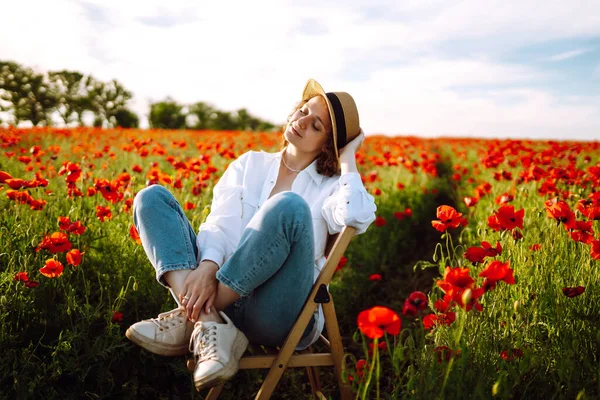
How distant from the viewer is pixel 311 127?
2205mm

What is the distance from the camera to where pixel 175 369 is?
7.04 ft

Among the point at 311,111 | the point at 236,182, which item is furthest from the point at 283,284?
the point at 311,111

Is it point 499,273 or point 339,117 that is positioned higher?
point 339,117

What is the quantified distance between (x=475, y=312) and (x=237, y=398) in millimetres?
1129

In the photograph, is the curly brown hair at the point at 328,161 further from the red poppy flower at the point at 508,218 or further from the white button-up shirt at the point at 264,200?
the red poppy flower at the point at 508,218

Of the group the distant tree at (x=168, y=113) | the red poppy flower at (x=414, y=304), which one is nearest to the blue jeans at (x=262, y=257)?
the red poppy flower at (x=414, y=304)

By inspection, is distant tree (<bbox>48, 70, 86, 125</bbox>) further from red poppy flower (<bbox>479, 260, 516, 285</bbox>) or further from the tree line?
red poppy flower (<bbox>479, 260, 516, 285</bbox>)

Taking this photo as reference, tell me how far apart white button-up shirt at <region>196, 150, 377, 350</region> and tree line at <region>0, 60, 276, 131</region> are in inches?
715

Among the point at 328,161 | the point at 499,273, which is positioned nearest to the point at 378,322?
the point at 499,273

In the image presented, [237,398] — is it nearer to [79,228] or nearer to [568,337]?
[79,228]

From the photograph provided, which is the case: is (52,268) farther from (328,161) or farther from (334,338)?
(328,161)

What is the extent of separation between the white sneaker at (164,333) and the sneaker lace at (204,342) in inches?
2.4

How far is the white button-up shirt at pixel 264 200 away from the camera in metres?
1.83

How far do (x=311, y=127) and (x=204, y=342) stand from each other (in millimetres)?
1069
